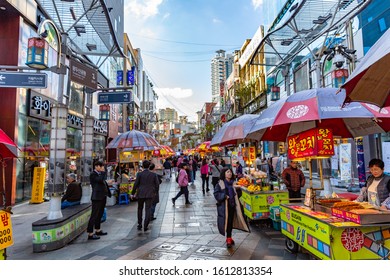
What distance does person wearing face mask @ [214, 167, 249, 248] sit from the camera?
5.34m

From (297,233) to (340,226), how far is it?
50.2 inches

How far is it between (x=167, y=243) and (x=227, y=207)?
1729 millimetres

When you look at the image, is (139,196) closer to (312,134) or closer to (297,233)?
(297,233)

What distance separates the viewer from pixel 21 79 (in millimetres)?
7965

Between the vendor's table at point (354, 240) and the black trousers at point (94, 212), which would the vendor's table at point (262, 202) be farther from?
the black trousers at point (94, 212)

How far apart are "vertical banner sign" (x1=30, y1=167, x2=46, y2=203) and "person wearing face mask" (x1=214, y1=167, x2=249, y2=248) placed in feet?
33.8

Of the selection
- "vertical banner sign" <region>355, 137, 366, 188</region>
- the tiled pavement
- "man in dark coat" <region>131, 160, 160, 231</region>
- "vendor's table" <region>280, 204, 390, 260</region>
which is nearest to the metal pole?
the tiled pavement

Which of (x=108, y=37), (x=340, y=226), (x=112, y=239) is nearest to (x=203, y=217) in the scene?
(x=112, y=239)

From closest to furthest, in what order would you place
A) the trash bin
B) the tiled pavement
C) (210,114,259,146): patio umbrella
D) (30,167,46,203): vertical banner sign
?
the tiled pavement, (210,114,259,146): patio umbrella, the trash bin, (30,167,46,203): vertical banner sign

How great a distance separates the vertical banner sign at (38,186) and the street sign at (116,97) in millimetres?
4893

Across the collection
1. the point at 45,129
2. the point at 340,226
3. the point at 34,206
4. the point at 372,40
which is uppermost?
the point at 372,40

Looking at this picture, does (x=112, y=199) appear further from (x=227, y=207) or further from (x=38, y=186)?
(x=227, y=207)

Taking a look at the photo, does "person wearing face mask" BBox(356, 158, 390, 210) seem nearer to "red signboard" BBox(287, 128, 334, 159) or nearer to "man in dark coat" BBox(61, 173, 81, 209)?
"red signboard" BBox(287, 128, 334, 159)
